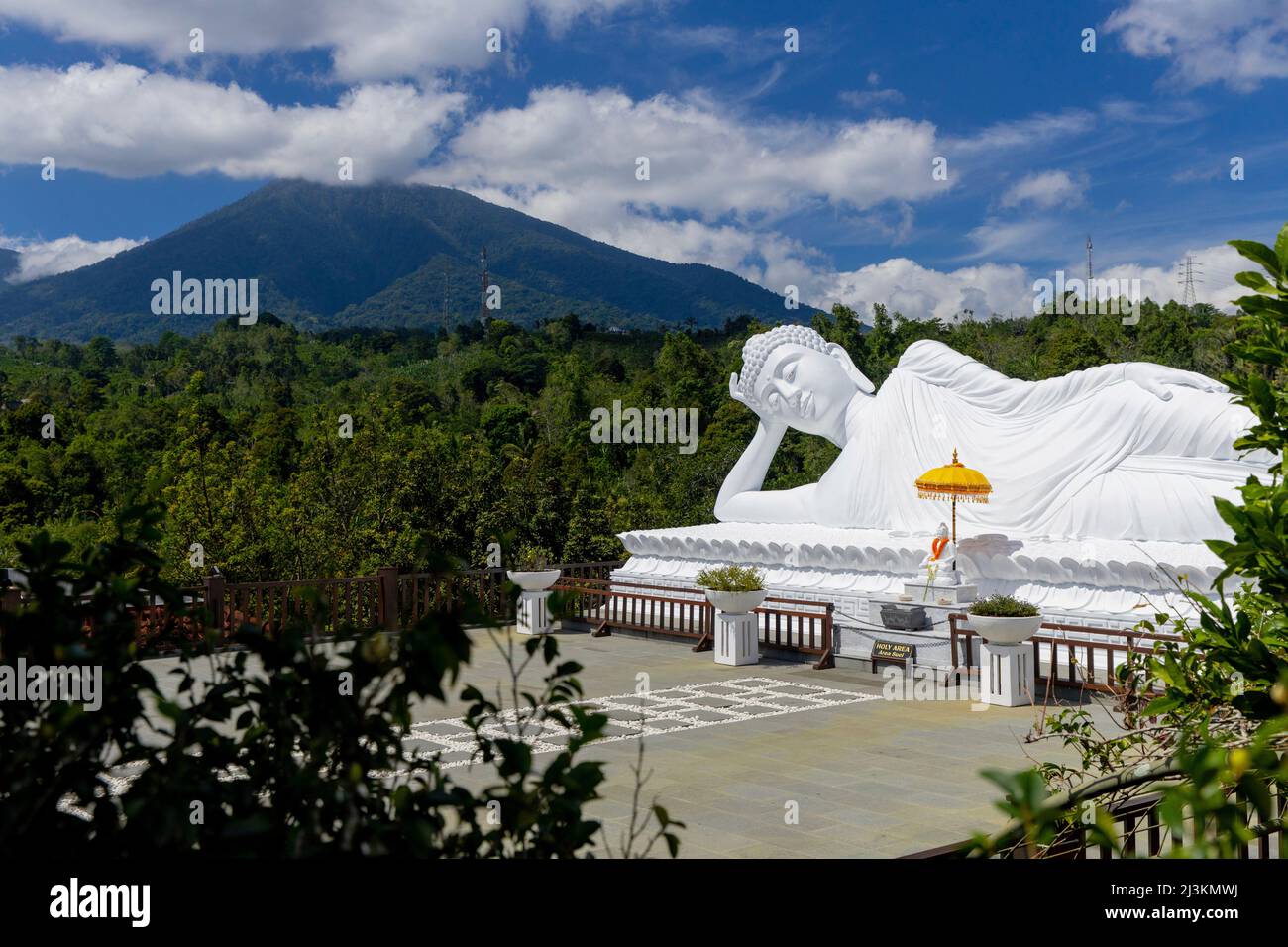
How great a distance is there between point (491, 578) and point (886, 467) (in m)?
4.78

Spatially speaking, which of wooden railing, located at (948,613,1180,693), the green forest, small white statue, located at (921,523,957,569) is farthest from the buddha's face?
wooden railing, located at (948,613,1180,693)

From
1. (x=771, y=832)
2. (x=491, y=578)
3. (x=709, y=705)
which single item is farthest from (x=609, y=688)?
(x=491, y=578)

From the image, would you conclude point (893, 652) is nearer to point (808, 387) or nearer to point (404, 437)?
point (808, 387)

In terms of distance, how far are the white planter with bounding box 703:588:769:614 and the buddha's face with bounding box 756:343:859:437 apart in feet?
10.8

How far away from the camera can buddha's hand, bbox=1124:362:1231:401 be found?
33.0ft

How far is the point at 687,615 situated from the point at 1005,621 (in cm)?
461

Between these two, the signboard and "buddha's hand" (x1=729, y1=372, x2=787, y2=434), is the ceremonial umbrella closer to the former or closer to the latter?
the signboard

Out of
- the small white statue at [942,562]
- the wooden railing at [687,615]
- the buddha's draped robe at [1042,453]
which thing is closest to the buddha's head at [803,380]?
the buddha's draped robe at [1042,453]

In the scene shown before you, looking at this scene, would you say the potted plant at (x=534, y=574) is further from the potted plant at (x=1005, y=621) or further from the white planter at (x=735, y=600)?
the potted plant at (x=1005, y=621)

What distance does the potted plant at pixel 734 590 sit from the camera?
31.3ft

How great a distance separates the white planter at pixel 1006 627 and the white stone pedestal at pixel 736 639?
2.39 meters

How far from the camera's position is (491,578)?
1316 centimetres
